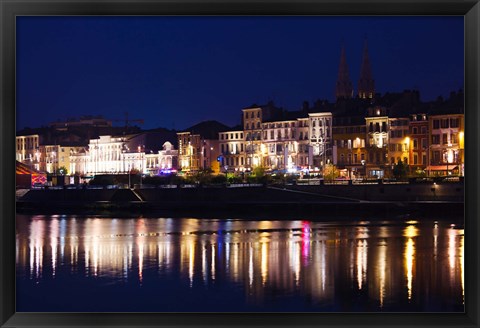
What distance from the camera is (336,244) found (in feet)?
49.3

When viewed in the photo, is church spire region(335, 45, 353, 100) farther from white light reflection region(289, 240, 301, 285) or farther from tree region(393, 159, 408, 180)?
white light reflection region(289, 240, 301, 285)

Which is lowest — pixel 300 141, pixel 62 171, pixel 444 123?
pixel 62 171

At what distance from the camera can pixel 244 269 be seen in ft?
38.1

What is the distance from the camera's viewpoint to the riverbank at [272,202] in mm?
23578

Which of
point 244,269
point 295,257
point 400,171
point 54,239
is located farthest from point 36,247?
point 400,171

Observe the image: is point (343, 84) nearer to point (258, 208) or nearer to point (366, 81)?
point (366, 81)

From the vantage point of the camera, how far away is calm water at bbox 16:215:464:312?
903 cm

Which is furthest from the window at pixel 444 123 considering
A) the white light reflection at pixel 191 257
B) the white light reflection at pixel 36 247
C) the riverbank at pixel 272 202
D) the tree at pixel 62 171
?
the tree at pixel 62 171

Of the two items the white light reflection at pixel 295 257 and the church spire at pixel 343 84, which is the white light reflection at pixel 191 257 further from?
the church spire at pixel 343 84
